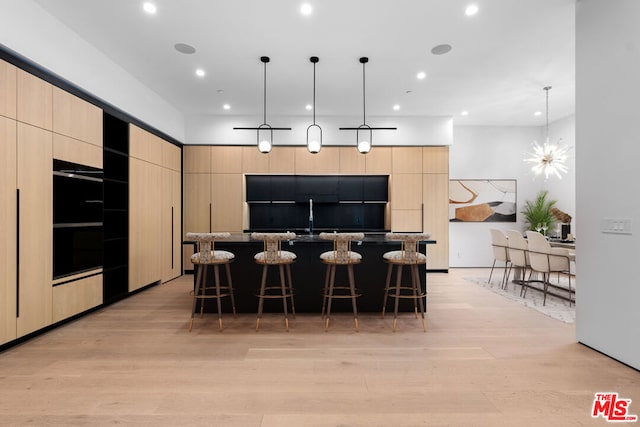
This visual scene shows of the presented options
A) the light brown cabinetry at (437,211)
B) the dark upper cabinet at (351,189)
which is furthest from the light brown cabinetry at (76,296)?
the light brown cabinetry at (437,211)

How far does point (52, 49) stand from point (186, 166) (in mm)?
3465

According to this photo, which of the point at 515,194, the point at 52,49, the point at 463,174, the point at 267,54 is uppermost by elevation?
the point at 267,54

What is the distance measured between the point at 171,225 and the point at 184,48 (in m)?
3.32

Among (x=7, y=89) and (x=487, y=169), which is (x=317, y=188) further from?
(x=7, y=89)

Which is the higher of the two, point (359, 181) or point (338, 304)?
point (359, 181)

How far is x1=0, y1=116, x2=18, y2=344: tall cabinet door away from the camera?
284 cm

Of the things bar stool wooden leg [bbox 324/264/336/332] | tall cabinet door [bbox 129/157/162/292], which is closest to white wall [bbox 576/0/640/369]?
bar stool wooden leg [bbox 324/264/336/332]

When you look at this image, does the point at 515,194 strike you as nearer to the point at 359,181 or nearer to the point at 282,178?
the point at 359,181

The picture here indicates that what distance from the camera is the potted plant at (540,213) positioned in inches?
281

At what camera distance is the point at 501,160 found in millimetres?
7621

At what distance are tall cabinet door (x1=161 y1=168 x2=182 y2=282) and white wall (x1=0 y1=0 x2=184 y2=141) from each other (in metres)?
1.08

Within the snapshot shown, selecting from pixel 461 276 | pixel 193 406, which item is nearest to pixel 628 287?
pixel 193 406

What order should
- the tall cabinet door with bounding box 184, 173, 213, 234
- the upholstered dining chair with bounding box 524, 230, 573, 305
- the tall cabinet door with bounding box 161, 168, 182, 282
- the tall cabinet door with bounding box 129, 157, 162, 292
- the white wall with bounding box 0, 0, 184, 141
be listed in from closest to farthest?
the white wall with bounding box 0, 0, 184, 141 < the upholstered dining chair with bounding box 524, 230, 573, 305 < the tall cabinet door with bounding box 129, 157, 162, 292 < the tall cabinet door with bounding box 161, 168, 182, 282 < the tall cabinet door with bounding box 184, 173, 213, 234

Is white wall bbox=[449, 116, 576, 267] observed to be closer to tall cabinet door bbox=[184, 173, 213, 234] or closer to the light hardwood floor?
the light hardwood floor
